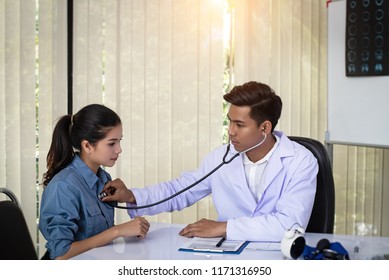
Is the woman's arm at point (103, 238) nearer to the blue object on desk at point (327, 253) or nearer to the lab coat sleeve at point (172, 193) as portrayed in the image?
the lab coat sleeve at point (172, 193)

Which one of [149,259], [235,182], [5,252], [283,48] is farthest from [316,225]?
[283,48]

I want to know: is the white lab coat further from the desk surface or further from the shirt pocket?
the shirt pocket

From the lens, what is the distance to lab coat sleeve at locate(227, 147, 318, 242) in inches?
72.3

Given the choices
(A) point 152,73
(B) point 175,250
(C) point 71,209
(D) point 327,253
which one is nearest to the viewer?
(D) point 327,253

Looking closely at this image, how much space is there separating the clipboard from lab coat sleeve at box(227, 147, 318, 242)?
47mm

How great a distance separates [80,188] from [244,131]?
63 centimetres

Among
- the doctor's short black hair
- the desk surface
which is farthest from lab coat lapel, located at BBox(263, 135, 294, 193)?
the desk surface

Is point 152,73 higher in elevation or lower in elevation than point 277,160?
higher

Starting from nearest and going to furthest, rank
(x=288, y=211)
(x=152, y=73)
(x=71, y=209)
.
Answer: (x=71, y=209) < (x=288, y=211) < (x=152, y=73)

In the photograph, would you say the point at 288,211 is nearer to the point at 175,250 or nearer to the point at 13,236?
the point at 175,250

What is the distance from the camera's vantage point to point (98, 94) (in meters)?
3.54

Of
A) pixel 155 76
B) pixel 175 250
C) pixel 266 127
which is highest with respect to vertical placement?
pixel 155 76

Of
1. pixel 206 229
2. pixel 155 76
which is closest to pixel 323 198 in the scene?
pixel 206 229

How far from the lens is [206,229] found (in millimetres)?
1838
